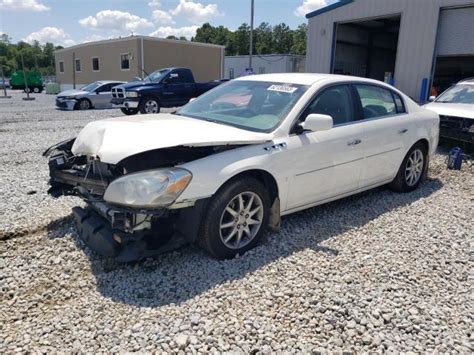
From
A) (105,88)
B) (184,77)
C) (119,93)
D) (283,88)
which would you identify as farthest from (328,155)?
(105,88)

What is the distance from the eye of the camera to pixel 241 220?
11.8 ft

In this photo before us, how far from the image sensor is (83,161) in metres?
4.01

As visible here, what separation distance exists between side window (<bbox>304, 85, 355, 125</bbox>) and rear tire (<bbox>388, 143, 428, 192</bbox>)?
1.40 metres

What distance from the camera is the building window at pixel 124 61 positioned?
31.3 meters

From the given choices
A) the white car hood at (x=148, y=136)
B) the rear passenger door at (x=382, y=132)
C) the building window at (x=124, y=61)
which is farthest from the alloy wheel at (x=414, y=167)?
the building window at (x=124, y=61)

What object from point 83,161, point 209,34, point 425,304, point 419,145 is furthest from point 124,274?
point 209,34

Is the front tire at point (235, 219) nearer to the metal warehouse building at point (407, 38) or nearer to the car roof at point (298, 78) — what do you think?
the car roof at point (298, 78)

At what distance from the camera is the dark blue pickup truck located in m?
13.9

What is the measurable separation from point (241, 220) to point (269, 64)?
3408 cm

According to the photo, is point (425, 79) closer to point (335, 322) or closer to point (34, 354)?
point (335, 322)

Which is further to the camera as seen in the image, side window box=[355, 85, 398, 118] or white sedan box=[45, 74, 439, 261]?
side window box=[355, 85, 398, 118]

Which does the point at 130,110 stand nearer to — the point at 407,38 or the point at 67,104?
the point at 67,104

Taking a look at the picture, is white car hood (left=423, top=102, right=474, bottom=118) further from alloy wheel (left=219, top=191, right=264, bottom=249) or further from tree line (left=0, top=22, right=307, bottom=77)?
tree line (left=0, top=22, right=307, bottom=77)

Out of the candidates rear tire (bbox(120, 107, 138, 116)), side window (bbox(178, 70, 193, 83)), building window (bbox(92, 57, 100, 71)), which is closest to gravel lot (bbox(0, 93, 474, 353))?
rear tire (bbox(120, 107, 138, 116))
